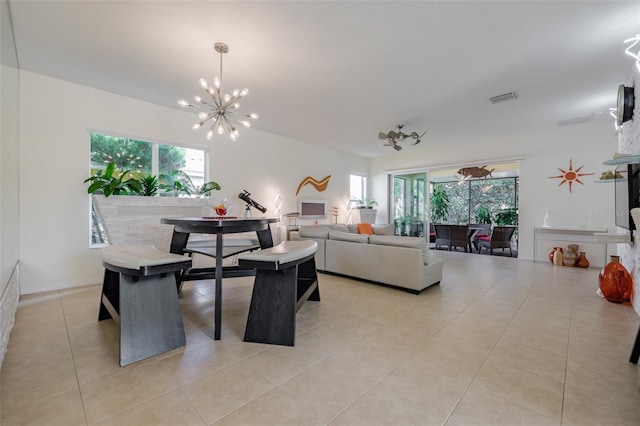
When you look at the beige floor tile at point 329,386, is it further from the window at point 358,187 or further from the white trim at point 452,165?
the window at point 358,187

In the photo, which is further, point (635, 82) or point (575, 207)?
point (575, 207)

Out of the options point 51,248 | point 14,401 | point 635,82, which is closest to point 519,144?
point 635,82

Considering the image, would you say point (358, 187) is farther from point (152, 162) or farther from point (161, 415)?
point (161, 415)

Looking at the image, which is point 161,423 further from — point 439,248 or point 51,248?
point 439,248

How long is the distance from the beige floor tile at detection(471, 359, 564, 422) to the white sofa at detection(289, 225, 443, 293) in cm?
166

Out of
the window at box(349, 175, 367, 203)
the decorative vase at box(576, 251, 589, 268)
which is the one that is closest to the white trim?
the window at box(349, 175, 367, 203)

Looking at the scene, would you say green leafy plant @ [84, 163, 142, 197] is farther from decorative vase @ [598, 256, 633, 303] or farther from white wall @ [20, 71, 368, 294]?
decorative vase @ [598, 256, 633, 303]

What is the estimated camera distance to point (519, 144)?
244 inches

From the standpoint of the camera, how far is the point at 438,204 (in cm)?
971

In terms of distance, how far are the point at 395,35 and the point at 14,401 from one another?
383 centimetres

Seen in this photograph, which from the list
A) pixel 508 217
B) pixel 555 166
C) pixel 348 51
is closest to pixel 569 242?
pixel 555 166

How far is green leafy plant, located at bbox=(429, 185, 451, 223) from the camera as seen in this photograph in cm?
969

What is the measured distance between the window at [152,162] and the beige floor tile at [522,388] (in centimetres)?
460

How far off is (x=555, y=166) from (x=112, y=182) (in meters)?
8.06
